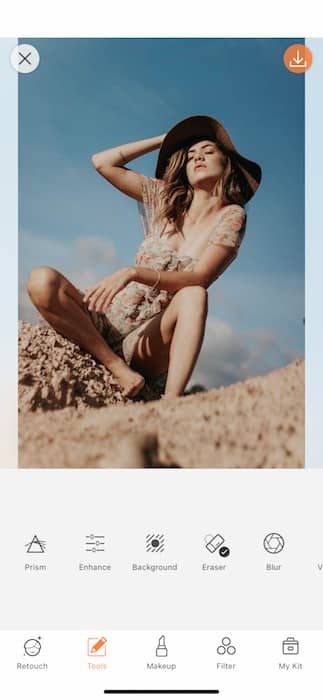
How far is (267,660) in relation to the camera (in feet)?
4.02

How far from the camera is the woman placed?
136cm

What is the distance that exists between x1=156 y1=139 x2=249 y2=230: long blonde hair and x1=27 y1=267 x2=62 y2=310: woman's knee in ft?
0.82

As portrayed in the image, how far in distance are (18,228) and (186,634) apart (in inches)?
31.1

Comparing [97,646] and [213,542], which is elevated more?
[213,542]

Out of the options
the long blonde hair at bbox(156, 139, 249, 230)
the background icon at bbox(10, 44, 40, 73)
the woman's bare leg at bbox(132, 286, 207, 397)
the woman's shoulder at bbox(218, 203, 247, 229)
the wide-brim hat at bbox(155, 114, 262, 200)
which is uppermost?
the background icon at bbox(10, 44, 40, 73)

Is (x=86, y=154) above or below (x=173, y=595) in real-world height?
above

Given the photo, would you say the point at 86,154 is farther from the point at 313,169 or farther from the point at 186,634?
the point at 186,634

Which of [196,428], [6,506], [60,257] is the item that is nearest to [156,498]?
[196,428]

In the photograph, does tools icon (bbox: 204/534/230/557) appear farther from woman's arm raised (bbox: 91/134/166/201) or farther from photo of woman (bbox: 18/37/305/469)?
woman's arm raised (bbox: 91/134/166/201)

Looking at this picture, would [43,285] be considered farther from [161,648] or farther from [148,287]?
[161,648]

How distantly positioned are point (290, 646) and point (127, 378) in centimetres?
58

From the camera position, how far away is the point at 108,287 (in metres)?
1.36

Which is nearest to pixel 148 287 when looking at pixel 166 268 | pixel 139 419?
pixel 166 268

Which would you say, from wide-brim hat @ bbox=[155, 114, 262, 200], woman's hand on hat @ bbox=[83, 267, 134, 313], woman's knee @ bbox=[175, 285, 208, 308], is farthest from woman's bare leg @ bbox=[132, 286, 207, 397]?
wide-brim hat @ bbox=[155, 114, 262, 200]
